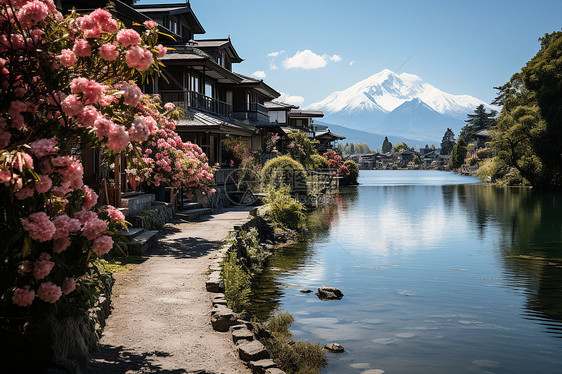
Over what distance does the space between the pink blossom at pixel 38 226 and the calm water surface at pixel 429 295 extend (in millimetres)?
5978

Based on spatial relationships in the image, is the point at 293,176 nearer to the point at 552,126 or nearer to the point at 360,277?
the point at 360,277

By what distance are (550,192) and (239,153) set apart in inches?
1375

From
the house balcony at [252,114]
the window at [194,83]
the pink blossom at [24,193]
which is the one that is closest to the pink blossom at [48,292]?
the pink blossom at [24,193]

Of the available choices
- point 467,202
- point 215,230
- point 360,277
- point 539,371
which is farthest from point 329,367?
point 467,202

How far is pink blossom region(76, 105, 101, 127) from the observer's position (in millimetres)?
5574

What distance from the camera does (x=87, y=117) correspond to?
18.3 ft

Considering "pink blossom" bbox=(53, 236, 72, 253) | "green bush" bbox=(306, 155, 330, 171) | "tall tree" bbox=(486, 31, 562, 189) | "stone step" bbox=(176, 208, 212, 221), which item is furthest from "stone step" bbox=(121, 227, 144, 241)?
"tall tree" bbox=(486, 31, 562, 189)

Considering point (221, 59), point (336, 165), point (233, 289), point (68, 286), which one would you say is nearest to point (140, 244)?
point (233, 289)

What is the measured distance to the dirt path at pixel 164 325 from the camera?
6797 mm

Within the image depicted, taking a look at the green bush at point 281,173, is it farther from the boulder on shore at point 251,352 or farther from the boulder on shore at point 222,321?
the boulder on shore at point 251,352

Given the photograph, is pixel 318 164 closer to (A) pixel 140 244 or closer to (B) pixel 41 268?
(A) pixel 140 244

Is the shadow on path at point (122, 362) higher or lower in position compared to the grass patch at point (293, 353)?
higher

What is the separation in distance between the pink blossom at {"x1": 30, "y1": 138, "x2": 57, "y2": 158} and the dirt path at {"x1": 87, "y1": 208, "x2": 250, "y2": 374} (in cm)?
294

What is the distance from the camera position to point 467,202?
139 feet
